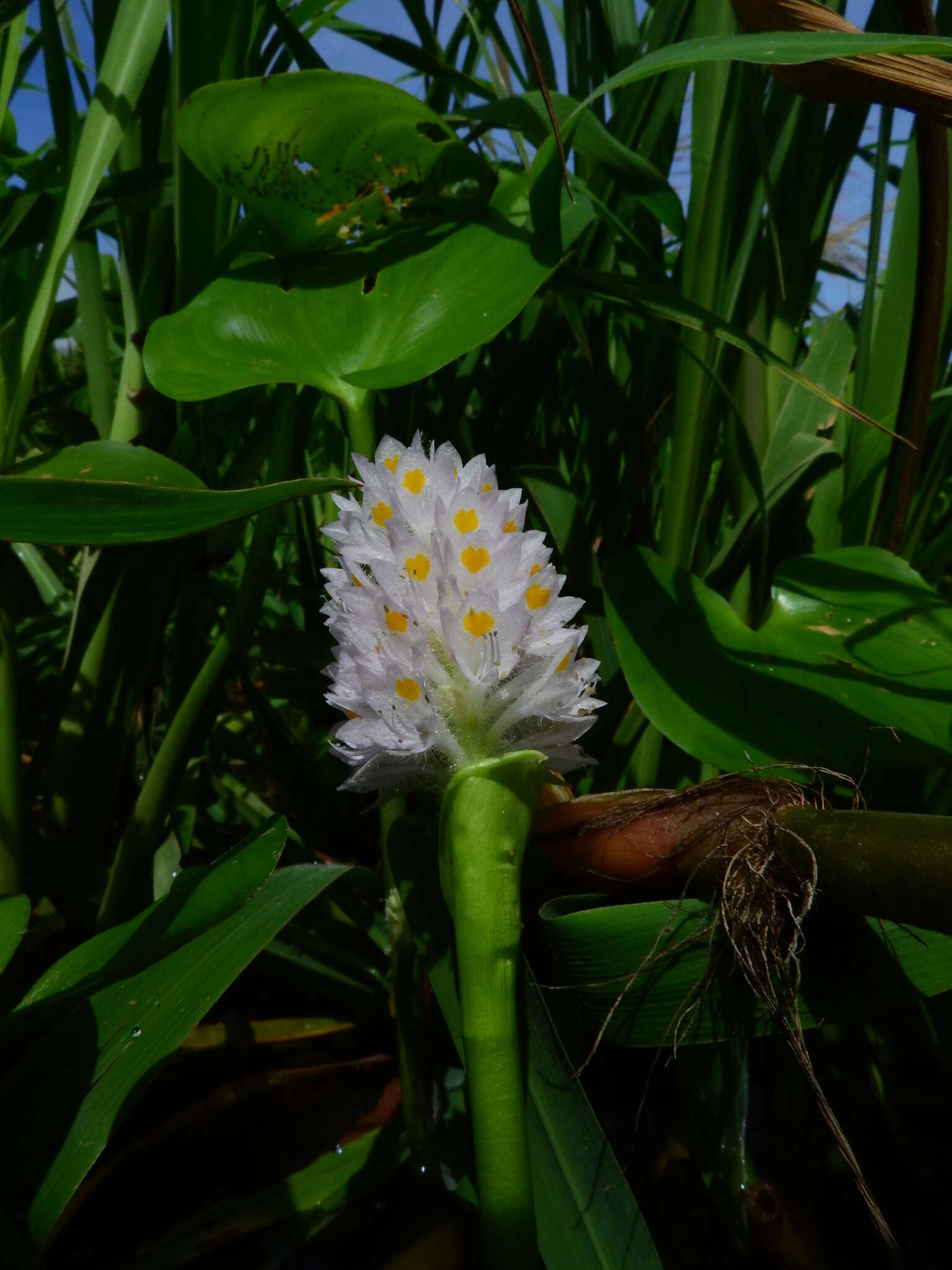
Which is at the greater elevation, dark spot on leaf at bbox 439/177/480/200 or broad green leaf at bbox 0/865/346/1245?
dark spot on leaf at bbox 439/177/480/200

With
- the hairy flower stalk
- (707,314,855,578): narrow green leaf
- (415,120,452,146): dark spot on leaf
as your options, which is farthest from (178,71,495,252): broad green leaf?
(707,314,855,578): narrow green leaf

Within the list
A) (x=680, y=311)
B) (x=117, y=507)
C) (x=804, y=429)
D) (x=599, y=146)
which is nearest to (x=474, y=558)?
(x=117, y=507)

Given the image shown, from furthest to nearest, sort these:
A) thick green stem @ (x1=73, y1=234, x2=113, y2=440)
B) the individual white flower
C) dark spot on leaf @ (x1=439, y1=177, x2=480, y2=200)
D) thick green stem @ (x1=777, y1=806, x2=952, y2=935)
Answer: thick green stem @ (x1=73, y1=234, x2=113, y2=440), dark spot on leaf @ (x1=439, y1=177, x2=480, y2=200), the individual white flower, thick green stem @ (x1=777, y1=806, x2=952, y2=935)

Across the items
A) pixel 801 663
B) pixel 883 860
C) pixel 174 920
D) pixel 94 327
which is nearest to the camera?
pixel 883 860

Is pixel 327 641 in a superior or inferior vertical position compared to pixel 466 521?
inferior

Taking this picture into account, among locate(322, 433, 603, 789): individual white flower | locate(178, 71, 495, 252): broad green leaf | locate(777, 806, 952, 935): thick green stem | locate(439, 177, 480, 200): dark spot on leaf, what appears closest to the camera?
locate(777, 806, 952, 935): thick green stem

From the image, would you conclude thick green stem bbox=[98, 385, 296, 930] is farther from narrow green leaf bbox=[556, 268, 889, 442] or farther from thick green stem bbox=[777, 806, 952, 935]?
thick green stem bbox=[777, 806, 952, 935]

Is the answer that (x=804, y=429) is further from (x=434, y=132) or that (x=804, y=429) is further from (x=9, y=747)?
(x=9, y=747)

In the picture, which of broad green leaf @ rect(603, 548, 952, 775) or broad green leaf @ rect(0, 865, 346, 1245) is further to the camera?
broad green leaf @ rect(603, 548, 952, 775)
